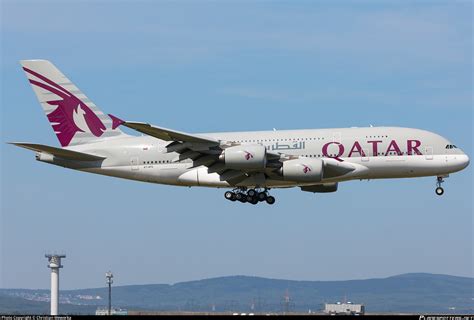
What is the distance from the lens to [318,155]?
206 ft

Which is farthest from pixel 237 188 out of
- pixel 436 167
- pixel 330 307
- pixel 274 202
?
pixel 330 307

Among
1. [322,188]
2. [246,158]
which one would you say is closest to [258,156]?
[246,158]

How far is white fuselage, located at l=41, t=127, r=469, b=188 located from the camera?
203 feet

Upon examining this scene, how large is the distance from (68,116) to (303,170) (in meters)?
19.0

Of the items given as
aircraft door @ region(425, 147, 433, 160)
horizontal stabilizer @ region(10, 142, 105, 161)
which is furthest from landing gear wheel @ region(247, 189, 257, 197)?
aircraft door @ region(425, 147, 433, 160)

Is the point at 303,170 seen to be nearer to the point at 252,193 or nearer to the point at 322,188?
the point at 252,193

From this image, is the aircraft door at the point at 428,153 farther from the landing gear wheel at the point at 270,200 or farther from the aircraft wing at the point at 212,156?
the landing gear wheel at the point at 270,200

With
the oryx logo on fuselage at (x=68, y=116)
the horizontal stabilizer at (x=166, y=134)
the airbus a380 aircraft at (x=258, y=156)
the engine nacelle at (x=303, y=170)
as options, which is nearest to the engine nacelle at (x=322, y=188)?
the airbus a380 aircraft at (x=258, y=156)

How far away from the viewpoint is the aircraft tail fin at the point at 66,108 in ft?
228

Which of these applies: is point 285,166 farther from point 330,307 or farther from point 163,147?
point 330,307

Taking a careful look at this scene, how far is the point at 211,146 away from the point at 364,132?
9.79 meters

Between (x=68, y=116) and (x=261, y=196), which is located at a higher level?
(x=68, y=116)

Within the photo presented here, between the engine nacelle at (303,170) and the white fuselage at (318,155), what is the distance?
0.92 m

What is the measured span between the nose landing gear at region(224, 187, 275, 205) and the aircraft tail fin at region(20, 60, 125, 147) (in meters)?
9.12
